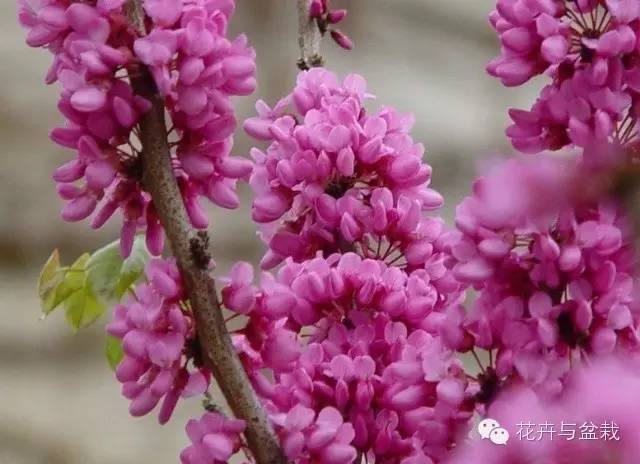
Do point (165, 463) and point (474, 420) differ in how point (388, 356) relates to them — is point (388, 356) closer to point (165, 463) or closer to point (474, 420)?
point (474, 420)

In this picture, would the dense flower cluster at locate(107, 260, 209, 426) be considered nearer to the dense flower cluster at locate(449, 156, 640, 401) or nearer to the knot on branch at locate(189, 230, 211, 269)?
the knot on branch at locate(189, 230, 211, 269)

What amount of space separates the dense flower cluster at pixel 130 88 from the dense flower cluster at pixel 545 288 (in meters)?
A: 0.11

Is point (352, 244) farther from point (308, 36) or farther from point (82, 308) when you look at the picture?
point (82, 308)

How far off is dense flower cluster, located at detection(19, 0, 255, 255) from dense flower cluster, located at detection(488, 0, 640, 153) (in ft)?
0.37

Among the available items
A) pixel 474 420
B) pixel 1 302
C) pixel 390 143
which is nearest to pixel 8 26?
pixel 1 302

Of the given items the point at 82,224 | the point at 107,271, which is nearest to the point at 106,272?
the point at 107,271

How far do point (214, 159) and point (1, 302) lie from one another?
99 centimetres

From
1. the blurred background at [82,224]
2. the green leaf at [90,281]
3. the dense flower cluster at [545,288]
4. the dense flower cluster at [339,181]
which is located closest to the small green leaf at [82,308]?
the green leaf at [90,281]

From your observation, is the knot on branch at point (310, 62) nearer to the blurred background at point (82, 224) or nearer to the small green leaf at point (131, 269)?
the small green leaf at point (131, 269)

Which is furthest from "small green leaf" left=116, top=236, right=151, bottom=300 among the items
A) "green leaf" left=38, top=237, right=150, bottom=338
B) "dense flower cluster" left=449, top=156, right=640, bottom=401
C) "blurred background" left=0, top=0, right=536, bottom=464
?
"blurred background" left=0, top=0, right=536, bottom=464

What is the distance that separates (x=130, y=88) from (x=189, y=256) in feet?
0.23

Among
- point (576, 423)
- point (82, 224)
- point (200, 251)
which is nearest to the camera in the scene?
point (576, 423)

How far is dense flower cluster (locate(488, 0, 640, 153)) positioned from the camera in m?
0.40

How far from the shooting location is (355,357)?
1.48 ft
